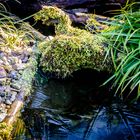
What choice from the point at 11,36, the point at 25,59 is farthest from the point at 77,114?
the point at 11,36

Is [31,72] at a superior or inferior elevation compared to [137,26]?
inferior

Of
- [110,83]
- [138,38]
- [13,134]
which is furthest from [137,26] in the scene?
[13,134]

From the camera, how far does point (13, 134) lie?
252 centimetres

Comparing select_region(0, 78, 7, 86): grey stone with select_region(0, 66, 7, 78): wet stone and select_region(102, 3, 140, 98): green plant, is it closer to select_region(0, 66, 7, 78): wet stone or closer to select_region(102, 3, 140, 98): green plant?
select_region(0, 66, 7, 78): wet stone

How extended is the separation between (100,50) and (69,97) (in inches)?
25.7

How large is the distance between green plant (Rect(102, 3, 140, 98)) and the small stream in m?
0.21

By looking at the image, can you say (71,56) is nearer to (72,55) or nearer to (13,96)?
(72,55)

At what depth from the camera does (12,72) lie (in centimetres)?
326

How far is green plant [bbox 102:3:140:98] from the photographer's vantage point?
318 cm

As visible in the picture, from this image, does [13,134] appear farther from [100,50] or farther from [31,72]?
[100,50]

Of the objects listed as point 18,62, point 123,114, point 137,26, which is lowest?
point 123,114

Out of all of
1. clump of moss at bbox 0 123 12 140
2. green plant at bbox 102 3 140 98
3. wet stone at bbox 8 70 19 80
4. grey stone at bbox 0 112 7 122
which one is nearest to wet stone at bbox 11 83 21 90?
wet stone at bbox 8 70 19 80

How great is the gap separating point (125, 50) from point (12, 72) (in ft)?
3.89

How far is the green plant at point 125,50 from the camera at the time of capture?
318cm
